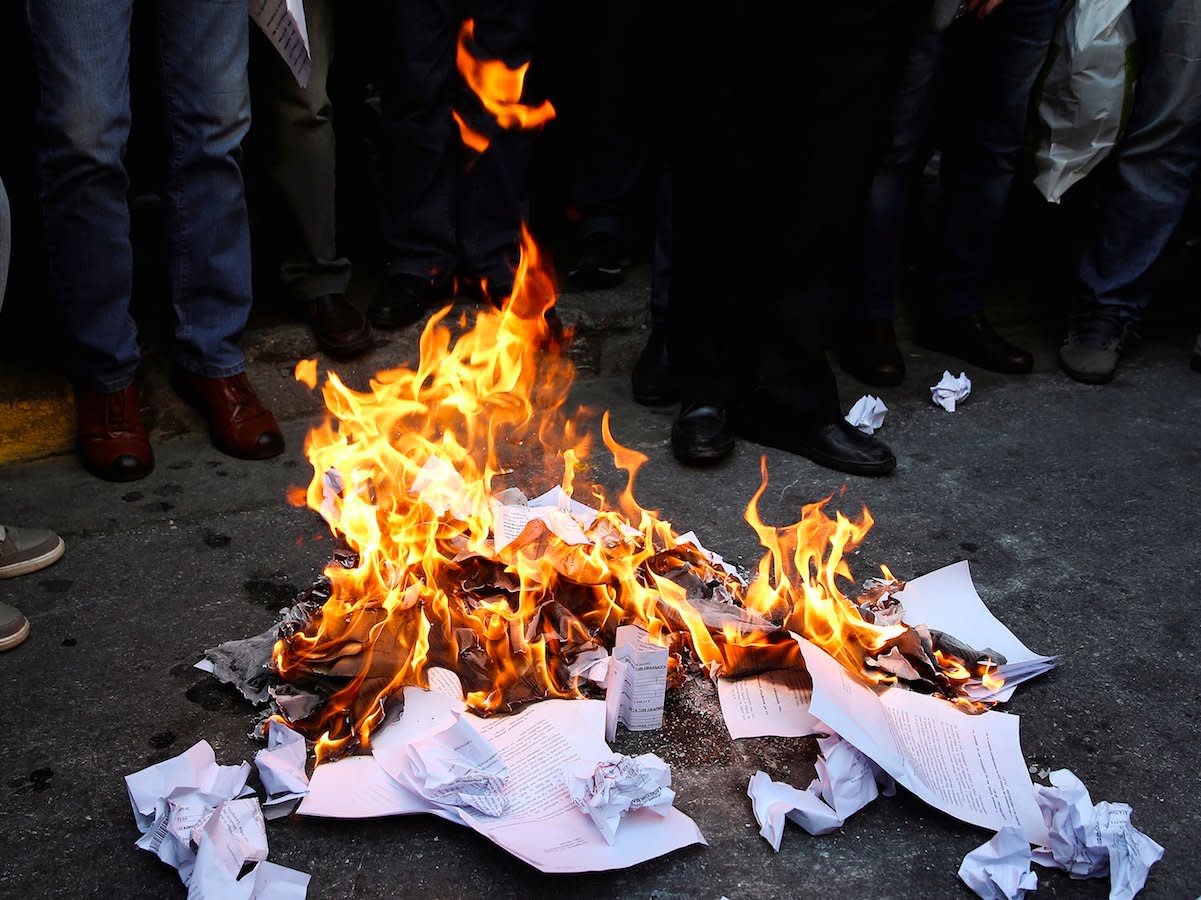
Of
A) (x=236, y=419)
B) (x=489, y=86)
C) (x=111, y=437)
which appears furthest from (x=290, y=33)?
(x=111, y=437)

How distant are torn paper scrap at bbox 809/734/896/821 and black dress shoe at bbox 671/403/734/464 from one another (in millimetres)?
1411

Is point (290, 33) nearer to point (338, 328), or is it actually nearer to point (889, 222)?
point (338, 328)

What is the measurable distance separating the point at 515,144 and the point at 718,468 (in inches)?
53.1

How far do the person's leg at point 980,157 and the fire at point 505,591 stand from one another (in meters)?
1.59

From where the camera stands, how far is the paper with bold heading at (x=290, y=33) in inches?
121

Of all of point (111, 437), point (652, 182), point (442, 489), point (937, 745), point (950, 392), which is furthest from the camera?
point (652, 182)

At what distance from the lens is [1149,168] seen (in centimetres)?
423

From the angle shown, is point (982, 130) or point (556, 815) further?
point (982, 130)

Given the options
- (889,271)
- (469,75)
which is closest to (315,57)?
(469,75)

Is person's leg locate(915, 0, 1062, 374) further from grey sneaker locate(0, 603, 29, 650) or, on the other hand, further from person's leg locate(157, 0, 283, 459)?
grey sneaker locate(0, 603, 29, 650)

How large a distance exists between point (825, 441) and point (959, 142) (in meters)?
1.52

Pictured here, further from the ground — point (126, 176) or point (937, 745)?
point (126, 176)

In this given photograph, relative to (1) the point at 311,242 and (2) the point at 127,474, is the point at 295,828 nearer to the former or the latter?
(2) the point at 127,474

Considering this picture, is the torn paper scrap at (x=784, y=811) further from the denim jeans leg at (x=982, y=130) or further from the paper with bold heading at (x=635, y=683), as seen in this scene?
the denim jeans leg at (x=982, y=130)
